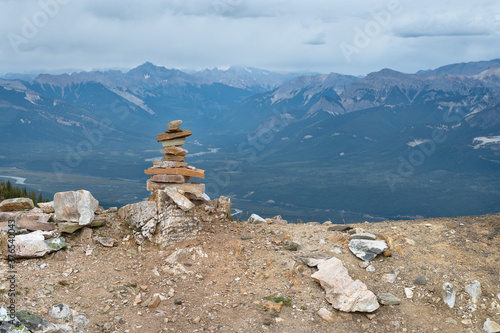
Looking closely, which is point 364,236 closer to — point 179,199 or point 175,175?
point 179,199

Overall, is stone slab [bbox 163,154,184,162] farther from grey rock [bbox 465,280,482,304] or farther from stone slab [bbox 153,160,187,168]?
grey rock [bbox 465,280,482,304]

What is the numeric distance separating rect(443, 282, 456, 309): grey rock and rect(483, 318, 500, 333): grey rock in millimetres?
1208

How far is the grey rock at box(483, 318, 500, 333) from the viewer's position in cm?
1417

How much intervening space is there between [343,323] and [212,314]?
483 cm

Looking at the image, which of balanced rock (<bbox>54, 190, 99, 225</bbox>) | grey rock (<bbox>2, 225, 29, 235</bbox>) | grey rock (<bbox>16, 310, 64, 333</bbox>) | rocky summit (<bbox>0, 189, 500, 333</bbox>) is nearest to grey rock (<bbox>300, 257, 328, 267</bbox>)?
rocky summit (<bbox>0, 189, 500, 333</bbox>)

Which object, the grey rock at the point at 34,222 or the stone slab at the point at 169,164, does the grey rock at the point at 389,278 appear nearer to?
the stone slab at the point at 169,164

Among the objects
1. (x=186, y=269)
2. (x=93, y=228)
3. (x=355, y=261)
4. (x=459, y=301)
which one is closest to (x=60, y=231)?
(x=93, y=228)

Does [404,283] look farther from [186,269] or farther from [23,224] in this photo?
[23,224]

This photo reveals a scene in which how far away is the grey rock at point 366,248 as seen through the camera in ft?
58.3

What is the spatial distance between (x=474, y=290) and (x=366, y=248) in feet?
14.4

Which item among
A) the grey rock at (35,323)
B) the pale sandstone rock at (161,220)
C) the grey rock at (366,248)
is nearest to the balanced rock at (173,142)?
the pale sandstone rock at (161,220)

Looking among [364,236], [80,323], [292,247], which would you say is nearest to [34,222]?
[80,323]

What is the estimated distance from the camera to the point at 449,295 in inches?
609

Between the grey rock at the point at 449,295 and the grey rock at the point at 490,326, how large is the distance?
1.21 metres
